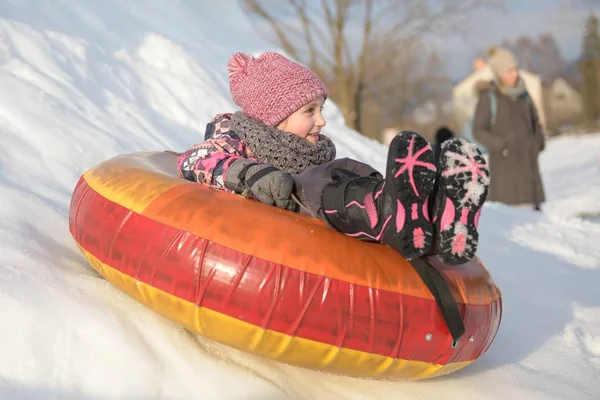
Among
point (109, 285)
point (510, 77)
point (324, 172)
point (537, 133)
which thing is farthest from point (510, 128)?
point (109, 285)

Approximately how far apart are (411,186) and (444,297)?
425 millimetres

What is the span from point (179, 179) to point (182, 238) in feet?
1.37

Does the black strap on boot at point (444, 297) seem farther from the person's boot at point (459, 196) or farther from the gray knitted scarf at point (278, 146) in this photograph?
the gray knitted scarf at point (278, 146)

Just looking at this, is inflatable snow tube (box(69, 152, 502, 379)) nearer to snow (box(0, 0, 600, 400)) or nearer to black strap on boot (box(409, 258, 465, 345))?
black strap on boot (box(409, 258, 465, 345))

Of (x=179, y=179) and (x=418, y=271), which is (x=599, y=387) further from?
(x=179, y=179)

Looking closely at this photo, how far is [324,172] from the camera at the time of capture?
8.41 ft

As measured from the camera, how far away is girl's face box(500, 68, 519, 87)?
6328mm

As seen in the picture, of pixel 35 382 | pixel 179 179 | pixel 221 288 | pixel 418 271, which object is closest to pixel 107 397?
pixel 35 382

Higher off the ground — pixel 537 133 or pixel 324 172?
pixel 324 172

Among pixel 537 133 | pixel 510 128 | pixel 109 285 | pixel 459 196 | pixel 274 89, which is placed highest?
pixel 274 89

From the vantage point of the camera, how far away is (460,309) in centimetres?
244

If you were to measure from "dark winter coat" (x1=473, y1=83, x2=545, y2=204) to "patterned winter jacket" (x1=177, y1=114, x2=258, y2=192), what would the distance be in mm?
3939

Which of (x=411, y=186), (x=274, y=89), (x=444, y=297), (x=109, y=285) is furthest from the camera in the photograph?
(x=274, y=89)

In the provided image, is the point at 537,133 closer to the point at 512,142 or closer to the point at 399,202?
the point at 512,142
